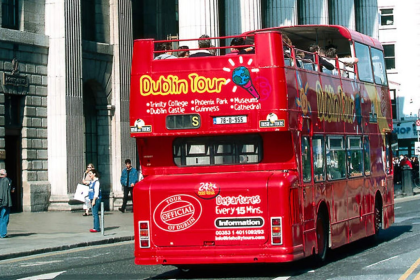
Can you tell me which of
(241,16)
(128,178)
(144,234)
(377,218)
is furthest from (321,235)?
(241,16)

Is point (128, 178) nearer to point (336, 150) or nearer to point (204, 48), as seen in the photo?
point (336, 150)

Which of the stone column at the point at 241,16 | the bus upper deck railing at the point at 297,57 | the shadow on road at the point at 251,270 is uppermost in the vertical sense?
the stone column at the point at 241,16

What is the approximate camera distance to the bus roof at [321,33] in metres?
18.8

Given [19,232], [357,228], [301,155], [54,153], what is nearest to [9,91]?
[54,153]

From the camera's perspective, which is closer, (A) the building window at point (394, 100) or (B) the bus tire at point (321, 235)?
(B) the bus tire at point (321, 235)

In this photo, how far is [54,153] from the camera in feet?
103

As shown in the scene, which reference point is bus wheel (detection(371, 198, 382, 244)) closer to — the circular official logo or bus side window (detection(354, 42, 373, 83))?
bus side window (detection(354, 42, 373, 83))

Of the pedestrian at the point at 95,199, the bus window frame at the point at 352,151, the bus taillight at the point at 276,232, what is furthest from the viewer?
the pedestrian at the point at 95,199

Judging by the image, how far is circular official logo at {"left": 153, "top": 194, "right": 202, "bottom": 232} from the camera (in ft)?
47.2

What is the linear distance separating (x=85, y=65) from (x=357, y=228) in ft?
56.9

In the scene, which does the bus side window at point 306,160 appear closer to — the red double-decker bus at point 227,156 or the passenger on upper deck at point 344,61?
the red double-decker bus at point 227,156

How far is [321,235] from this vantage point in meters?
16.0

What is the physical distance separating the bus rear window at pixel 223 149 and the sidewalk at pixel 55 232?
5.94m

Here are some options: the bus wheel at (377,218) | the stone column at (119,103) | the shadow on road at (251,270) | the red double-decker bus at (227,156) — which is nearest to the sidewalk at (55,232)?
the stone column at (119,103)
